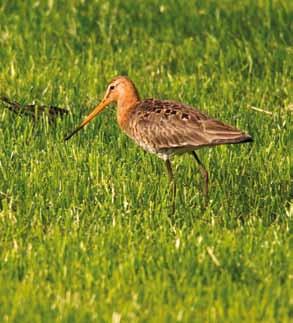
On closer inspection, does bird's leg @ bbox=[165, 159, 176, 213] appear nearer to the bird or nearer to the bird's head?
the bird

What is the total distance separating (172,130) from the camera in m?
8.70

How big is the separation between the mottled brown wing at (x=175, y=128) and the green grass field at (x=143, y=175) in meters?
0.29

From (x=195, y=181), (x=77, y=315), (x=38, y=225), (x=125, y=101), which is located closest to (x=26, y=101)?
(x=125, y=101)

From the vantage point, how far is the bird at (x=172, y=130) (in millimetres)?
8461

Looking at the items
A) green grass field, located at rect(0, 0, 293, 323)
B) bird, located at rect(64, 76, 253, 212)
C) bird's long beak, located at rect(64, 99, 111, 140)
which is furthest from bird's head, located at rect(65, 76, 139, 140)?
green grass field, located at rect(0, 0, 293, 323)

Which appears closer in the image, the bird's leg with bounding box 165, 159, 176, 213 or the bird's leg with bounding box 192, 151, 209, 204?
the bird's leg with bounding box 165, 159, 176, 213

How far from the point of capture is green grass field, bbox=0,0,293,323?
6824 millimetres

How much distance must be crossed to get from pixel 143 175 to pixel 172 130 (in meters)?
0.43

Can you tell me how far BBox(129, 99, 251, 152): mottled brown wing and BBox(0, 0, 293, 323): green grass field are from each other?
0.29 metres

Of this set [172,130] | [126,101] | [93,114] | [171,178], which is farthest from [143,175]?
[93,114]

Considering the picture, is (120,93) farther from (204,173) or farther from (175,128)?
(204,173)

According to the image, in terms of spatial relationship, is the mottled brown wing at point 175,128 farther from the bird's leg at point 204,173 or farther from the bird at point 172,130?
the bird's leg at point 204,173

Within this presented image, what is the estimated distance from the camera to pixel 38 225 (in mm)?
7871

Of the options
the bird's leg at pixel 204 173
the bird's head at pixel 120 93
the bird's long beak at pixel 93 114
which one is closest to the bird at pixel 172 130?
the bird's leg at pixel 204 173
